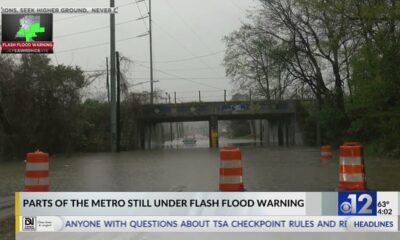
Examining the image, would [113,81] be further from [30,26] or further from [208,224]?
[208,224]

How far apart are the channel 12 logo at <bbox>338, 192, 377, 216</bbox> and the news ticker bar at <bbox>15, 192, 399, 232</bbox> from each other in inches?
1.7

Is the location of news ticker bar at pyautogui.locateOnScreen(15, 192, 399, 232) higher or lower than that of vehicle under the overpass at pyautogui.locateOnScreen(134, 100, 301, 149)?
lower

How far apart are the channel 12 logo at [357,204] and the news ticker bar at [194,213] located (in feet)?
0.14

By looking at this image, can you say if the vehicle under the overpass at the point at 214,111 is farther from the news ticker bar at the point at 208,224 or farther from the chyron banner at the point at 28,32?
the news ticker bar at the point at 208,224

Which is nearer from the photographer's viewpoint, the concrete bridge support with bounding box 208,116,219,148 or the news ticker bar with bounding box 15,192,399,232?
the news ticker bar with bounding box 15,192,399,232

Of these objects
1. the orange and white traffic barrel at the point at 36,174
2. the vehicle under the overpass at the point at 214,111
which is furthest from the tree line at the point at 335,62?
the orange and white traffic barrel at the point at 36,174

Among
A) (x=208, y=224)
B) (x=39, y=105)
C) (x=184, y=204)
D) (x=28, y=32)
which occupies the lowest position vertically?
(x=208, y=224)

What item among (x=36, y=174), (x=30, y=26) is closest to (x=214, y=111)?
(x=30, y=26)

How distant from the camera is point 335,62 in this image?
4306 centimetres

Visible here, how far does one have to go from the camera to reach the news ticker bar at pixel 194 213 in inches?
284

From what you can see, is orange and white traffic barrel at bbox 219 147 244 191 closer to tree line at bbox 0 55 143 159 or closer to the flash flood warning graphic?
the flash flood warning graphic

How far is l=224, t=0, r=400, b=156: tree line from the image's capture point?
89.8 feet

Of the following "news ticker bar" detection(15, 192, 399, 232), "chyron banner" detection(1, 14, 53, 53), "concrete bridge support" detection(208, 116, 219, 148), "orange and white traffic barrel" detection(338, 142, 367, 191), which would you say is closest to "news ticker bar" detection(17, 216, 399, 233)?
"news ticker bar" detection(15, 192, 399, 232)

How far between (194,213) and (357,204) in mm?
2220
